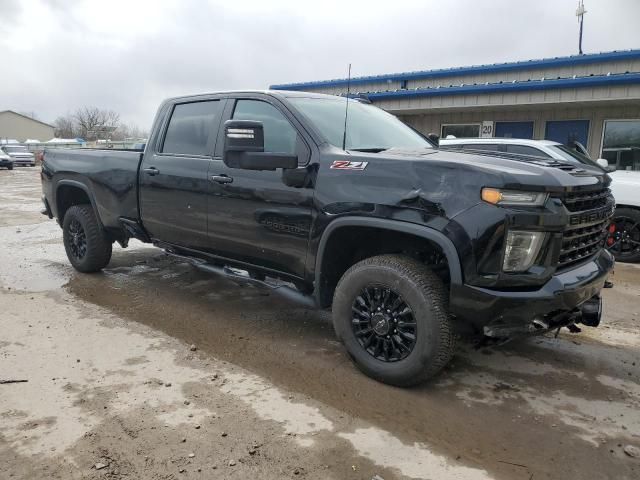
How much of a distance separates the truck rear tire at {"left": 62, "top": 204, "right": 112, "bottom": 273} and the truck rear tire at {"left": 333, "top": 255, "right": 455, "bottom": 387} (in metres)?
3.57

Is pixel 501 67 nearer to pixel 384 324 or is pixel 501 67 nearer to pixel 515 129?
pixel 515 129

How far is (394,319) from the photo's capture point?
11.1ft

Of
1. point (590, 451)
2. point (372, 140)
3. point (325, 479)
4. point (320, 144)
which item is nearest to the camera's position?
point (325, 479)

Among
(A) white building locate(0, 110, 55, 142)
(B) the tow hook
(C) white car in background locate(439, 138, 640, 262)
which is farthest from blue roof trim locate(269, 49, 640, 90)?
(A) white building locate(0, 110, 55, 142)

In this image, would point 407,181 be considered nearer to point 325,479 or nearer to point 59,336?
point 325,479

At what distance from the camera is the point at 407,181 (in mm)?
3197

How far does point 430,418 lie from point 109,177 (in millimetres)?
4098

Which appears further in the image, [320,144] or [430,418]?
[320,144]

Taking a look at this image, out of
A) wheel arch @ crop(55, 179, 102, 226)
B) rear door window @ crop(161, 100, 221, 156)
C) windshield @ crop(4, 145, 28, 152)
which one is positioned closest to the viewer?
rear door window @ crop(161, 100, 221, 156)

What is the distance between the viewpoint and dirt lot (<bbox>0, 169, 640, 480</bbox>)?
267 cm

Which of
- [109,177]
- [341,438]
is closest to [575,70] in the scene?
[109,177]

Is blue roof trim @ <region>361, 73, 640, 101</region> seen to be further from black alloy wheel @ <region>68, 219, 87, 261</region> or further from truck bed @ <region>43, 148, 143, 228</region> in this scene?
black alloy wheel @ <region>68, 219, 87, 261</region>

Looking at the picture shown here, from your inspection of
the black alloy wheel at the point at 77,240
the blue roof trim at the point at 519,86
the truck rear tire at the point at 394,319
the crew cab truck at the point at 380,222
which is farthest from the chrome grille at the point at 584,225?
Result: the blue roof trim at the point at 519,86

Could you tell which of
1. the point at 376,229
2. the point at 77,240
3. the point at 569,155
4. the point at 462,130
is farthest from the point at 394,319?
the point at 462,130
